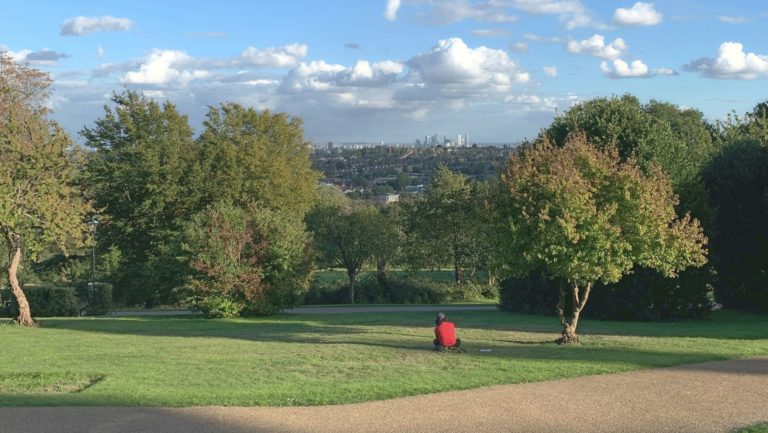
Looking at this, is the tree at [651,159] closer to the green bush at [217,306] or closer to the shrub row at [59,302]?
the green bush at [217,306]

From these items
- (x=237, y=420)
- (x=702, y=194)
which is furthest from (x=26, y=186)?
(x=702, y=194)

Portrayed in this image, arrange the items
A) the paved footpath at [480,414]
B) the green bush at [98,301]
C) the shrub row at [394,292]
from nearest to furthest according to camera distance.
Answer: the paved footpath at [480,414]
the green bush at [98,301]
the shrub row at [394,292]

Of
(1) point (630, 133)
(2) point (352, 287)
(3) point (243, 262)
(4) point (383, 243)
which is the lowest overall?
(2) point (352, 287)

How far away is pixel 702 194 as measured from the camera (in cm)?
2686

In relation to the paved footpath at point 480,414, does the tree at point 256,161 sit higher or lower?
higher

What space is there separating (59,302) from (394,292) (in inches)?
807

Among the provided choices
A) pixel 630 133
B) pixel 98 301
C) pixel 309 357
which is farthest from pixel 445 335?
pixel 98 301

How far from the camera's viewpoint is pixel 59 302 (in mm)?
33812

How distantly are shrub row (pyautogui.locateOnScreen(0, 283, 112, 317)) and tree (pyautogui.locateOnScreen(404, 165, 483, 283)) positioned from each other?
21.0 meters

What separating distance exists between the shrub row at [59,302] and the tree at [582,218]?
955 inches

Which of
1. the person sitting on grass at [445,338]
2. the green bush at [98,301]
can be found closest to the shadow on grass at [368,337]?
the person sitting on grass at [445,338]

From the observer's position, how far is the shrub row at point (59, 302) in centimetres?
3331

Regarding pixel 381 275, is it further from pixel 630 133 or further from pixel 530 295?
pixel 630 133

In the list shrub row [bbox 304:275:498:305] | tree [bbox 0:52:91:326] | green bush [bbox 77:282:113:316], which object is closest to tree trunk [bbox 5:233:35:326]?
tree [bbox 0:52:91:326]
